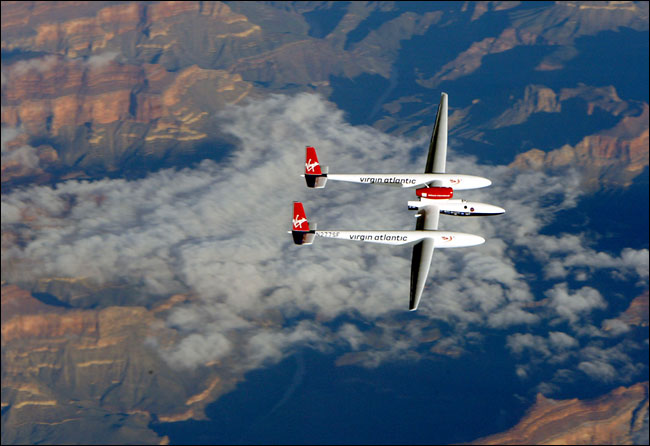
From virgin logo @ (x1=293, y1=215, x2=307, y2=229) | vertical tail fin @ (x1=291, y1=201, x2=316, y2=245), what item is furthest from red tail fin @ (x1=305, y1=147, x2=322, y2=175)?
virgin logo @ (x1=293, y1=215, x2=307, y2=229)

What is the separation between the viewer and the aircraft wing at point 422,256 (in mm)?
118444

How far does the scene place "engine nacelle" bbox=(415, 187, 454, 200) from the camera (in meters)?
126

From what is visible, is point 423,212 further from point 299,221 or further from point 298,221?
point 298,221

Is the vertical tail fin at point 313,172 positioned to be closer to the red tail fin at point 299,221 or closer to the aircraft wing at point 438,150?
the red tail fin at point 299,221

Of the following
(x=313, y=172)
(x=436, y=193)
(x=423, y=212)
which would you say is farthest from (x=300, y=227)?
(x=436, y=193)

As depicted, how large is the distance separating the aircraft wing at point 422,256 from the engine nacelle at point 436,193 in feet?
6.41

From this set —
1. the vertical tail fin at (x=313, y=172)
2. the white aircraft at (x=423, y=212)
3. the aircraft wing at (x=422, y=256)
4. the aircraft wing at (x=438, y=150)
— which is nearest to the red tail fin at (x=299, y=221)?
the white aircraft at (x=423, y=212)

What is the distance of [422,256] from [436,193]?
42.5 ft

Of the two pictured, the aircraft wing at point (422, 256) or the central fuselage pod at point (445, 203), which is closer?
the aircraft wing at point (422, 256)

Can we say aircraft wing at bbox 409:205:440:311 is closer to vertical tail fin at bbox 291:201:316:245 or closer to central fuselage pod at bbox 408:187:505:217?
central fuselage pod at bbox 408:187:505:217

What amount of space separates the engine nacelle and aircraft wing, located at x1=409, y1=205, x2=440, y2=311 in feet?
6.41

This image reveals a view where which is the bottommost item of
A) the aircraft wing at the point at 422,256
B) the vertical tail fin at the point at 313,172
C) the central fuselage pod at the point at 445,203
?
the aircraft wing at the point at 422,256

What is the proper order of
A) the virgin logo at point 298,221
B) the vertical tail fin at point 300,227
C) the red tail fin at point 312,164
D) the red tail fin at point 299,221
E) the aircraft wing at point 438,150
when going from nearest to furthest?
the red tail fin at point 299,221
the vertical tail fin at point 300,227
the virgin logo at point 298,221
the red tail fin at point 312,164
the aircraft wing at point 438,150

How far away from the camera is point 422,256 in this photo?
121625 millimetres
